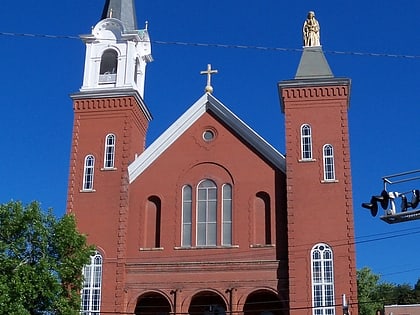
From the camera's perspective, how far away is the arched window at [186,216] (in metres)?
34.8

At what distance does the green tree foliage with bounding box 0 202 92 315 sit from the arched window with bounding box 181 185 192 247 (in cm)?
526

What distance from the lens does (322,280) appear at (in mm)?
32438

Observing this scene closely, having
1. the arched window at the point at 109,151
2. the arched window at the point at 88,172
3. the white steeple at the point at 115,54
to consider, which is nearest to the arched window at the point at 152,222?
the arched window at the point at 109,151

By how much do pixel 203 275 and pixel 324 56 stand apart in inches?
492

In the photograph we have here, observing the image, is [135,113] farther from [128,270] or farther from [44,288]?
[44,288]

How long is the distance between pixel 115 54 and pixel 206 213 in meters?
10.5

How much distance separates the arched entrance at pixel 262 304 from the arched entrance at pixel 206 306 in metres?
1.30

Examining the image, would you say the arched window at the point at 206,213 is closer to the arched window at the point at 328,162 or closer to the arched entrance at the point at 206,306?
the arched entrance at the point at 206,306

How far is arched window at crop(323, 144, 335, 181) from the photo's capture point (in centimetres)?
3407

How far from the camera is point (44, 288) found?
29.0 metres

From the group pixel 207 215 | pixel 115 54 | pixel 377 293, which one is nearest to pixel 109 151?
pixel 115 54

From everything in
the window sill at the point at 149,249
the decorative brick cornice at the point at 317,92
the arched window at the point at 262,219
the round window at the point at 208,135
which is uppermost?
the decorative brick cornice at the point at 317,92

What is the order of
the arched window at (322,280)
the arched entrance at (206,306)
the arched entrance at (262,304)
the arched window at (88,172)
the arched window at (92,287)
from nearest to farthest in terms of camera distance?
the arched window at (322,280)
the arched window at (92,287)
the arched entrance at (262,304)
the arched entrance at (206,306)
the arched window at (88,172)

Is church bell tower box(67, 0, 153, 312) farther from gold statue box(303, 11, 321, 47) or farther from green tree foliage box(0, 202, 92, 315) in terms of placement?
gold statue box(303, 11, 321, 47)
